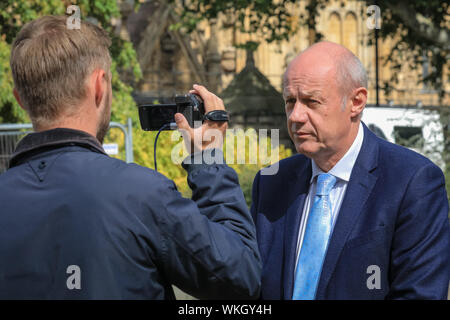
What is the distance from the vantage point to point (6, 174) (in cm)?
201

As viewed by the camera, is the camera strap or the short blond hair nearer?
the short blond hair

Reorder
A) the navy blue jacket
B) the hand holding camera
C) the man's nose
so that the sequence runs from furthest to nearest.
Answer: the man's nose
the hand holding camera
the navy blue jacket

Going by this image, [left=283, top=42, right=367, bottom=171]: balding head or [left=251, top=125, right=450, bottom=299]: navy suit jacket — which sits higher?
[left=283, top=42, right=367, bottom=171]: balding head

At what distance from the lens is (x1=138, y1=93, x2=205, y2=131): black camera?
2225 mm

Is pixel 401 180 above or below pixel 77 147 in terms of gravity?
below

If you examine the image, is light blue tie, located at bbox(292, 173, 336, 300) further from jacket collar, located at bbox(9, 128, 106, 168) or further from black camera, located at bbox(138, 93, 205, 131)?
jacket collar, located at bbox(9, 128, 106, 168)

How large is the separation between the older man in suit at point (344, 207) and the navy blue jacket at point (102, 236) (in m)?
0.82

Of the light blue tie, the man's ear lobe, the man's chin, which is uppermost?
the man's ear lobe

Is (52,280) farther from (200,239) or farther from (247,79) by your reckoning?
(247,79)

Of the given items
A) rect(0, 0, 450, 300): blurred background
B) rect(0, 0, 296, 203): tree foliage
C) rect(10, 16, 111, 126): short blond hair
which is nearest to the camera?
rect(10, 16, 111, 126): short blond hair

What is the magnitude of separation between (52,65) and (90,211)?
0.45m

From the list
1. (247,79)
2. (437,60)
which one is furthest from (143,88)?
(437,60)

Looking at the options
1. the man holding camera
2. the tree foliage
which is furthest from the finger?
the tree foliage

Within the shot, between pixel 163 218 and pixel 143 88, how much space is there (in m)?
26.1
